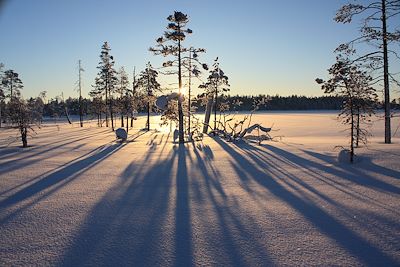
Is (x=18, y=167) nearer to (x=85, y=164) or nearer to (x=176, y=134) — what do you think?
(x=85, y=164)

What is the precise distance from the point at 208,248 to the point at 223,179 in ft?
15.9

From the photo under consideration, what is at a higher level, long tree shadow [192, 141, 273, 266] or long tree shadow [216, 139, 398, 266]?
long tree shadow [216, 139, 398, 266]

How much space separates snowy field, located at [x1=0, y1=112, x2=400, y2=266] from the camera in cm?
432

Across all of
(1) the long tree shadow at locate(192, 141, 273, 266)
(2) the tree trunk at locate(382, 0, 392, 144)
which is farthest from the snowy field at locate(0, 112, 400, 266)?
(2) the tree trunk at locate(382, 0, 392, 144)

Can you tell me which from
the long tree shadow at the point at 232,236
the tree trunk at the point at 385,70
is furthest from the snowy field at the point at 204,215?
the tree trunk at the point at 385,70

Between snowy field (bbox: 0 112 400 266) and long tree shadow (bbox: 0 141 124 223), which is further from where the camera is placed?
long tree shadow (bbox: 0 141 124 223)

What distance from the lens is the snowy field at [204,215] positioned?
432cm

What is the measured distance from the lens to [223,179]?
9.33 m

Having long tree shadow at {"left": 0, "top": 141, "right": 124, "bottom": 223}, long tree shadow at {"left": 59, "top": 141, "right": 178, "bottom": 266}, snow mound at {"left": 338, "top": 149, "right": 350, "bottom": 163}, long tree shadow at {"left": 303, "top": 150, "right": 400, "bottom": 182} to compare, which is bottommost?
long tree shadow at {"left": 59, "top": 141, "right": 178, "bottom": 266}

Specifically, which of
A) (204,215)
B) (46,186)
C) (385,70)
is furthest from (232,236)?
(385,70)

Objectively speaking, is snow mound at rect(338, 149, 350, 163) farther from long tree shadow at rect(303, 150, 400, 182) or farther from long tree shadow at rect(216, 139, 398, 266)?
long tree shadow at rect(216, 139, 398, 266)

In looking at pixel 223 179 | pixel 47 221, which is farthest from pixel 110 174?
pixel 47 221

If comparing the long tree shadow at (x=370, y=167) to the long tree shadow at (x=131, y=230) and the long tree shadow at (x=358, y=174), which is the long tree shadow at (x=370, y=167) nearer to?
the long tree shadow at (x=358, y=174)

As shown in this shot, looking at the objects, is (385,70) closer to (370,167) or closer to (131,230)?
(370,167)
